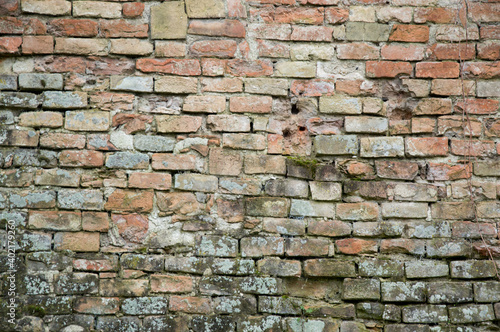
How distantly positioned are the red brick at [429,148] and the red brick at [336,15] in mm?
764

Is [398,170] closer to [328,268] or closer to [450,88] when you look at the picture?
[450,88]

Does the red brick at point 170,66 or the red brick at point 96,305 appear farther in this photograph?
the red brick at point 170,66

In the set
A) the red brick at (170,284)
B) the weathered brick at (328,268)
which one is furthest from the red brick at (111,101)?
the weathered brick at (328,268)

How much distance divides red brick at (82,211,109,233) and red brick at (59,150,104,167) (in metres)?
0.25

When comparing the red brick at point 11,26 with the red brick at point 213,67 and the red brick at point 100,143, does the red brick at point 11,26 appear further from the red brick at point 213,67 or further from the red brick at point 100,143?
the red brick at point 213,67

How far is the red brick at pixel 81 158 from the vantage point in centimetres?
206

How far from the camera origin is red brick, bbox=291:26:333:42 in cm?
213

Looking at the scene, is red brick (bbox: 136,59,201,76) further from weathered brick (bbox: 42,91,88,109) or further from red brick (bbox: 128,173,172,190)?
red brick (bbox: 128,173,172,190)

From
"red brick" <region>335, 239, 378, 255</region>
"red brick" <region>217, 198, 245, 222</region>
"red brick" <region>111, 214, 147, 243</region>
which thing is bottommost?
"red brick" <region>335, 239, 378, 255</region>

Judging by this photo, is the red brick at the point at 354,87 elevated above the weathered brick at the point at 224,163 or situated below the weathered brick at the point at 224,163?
above

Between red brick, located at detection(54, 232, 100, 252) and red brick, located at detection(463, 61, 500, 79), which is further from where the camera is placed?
red brick, located at detection(463, 61, 500, 79)

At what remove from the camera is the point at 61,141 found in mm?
2070

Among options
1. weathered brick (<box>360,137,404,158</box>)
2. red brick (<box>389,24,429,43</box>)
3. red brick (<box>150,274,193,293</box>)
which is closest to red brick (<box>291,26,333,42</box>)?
red brick (<box>389,24,429,43</box>)

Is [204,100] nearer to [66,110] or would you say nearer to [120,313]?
[66,110]
